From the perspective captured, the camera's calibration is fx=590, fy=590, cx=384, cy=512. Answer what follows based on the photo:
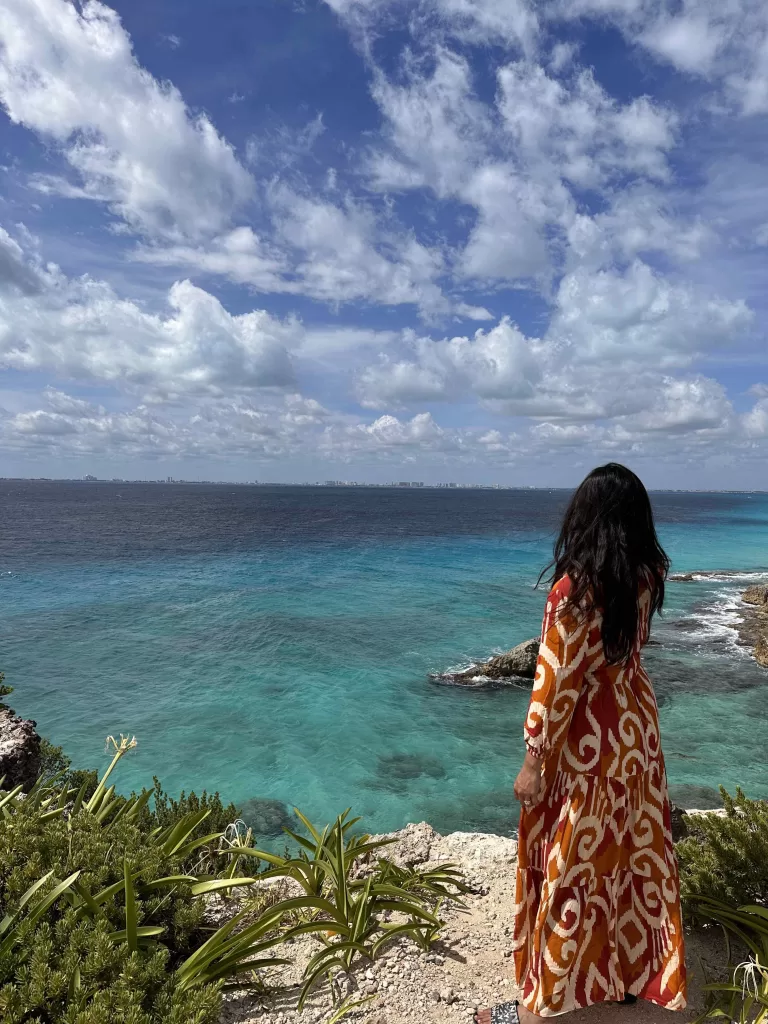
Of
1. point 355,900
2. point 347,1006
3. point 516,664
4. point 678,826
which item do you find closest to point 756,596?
point 516,664

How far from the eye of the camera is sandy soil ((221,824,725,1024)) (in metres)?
3.03

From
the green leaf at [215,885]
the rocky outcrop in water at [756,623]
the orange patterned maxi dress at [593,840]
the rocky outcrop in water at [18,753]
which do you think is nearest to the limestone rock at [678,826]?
the orange patterned maxi dress at [593,840]

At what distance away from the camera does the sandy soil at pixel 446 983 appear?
9.95ft

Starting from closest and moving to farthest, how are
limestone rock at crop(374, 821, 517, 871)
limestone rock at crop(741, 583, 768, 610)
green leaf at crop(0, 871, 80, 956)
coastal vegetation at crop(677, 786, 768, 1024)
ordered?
1. green leaf at crop(0, 871, 80, 956)
2. coastal vegetation at crop(677, 786, 768, 1024)
3. limestone rock at crop(374, 821, 517, 871)
4. limestone rock at crop(741, 583, 768, 610)

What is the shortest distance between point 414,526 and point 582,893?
7505 centimetres

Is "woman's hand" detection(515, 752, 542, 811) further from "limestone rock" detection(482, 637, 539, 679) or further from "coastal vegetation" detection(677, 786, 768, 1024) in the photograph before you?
"limestone rock" detection(482, 637, 539, 679)

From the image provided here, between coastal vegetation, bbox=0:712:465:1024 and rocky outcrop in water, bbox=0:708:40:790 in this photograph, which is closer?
coastal vegetation, bbox=0:712:465:1024

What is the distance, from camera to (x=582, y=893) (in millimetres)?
2822

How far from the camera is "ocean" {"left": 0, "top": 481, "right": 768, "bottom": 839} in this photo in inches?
465

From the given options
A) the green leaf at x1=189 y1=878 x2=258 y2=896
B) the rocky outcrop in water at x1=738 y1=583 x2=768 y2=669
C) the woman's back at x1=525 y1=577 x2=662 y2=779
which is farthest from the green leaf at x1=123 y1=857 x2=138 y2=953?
the rocky outcrop in water at x1=738 y1=583 x2=768 y2=669

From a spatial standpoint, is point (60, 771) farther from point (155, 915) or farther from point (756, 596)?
point (756, 596)

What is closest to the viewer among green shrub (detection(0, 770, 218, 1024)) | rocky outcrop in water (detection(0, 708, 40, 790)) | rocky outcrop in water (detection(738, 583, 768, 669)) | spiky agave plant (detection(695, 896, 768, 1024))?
green shrub (detection(0, 770, 218, 1024))

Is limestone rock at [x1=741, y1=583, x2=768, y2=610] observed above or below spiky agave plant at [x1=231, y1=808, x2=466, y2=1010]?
below

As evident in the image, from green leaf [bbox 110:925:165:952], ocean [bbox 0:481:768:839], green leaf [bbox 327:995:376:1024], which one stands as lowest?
ocean [bbox 0:481:768:839]
